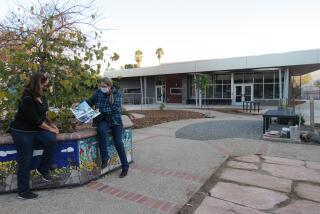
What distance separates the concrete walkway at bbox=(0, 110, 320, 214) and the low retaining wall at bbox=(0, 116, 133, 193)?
133 millimetres

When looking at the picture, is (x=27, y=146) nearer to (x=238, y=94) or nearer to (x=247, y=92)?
(x=247, y=92)

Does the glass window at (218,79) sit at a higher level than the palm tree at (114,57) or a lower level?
higher

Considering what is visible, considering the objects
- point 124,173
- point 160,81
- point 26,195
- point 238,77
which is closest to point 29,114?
point 26,195

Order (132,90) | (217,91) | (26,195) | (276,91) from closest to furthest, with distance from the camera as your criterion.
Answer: (26,195) → (276,91) → (217,91) → (132,90)

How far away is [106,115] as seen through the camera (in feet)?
14.1

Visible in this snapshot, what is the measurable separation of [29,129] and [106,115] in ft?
3.97

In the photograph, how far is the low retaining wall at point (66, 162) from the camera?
364 centimetres

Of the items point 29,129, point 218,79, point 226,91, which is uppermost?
point 218,79

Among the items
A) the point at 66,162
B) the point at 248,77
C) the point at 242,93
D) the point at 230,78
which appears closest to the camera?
the point at 66,162

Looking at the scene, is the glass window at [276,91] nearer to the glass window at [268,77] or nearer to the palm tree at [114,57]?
the glass window at [268,77]

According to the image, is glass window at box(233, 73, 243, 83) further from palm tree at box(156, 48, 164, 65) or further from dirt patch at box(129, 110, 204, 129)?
palm tree at box(156, 48, 164, 65)

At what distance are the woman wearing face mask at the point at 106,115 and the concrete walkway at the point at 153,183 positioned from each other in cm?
52

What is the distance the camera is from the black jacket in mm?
3328

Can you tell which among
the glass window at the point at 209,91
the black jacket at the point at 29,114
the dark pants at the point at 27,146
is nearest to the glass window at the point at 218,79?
the glass window at the point at 209,91
